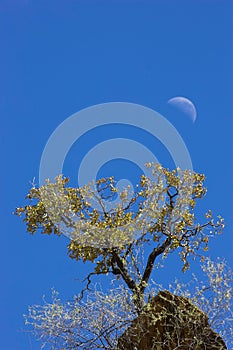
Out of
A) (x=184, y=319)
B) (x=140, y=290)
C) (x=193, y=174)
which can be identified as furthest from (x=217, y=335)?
(x=193, y=174)

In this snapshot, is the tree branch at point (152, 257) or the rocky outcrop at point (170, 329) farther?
the tree branch at point (152, 257)

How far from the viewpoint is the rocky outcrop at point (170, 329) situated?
5.42 m

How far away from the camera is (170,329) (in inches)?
218

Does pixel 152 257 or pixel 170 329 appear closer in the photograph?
pixel 170 329

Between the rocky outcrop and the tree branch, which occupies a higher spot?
the tree branch

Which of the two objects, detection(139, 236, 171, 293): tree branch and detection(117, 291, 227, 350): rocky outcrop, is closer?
detection(117, 291, 227, 350): rocky outcrop

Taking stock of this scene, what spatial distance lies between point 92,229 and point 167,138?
1255mm

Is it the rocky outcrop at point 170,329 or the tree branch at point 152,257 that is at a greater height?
the tree branch at point 152,257

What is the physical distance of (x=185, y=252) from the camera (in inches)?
257

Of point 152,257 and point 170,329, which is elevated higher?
point 152,257

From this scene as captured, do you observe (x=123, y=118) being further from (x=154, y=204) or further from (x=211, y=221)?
(x=211, y=221)

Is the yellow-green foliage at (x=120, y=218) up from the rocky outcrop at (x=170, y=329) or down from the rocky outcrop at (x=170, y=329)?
up

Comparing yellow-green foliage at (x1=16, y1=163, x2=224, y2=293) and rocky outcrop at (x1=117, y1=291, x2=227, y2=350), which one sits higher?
yellow-green foliage at (x1=16, y1=163, x2=224, y2=293)

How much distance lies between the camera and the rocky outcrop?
5.42 m
